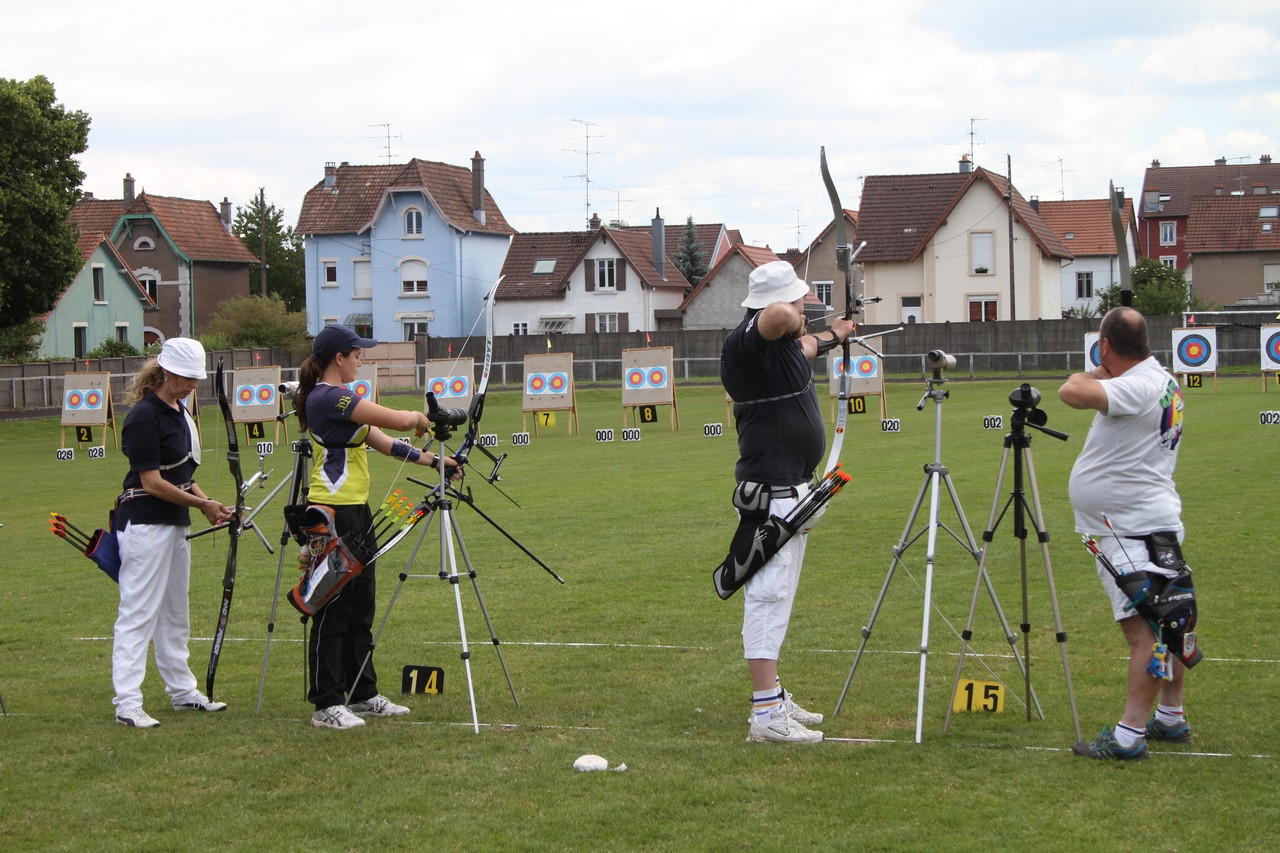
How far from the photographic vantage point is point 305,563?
237 inches

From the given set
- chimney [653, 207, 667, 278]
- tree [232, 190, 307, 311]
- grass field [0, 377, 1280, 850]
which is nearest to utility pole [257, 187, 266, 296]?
tree [232, 190, 307, 311]

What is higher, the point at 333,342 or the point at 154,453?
the point at 333,342

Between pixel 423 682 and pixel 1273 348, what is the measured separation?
23.2 meters

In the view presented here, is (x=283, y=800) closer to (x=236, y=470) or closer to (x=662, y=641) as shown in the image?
(x=236, y=470)

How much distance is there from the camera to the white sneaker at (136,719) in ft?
19.8

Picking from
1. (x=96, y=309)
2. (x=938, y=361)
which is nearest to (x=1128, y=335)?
(x=938, y=361)

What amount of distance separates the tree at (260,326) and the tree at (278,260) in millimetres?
25127

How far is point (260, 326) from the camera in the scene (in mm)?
46469

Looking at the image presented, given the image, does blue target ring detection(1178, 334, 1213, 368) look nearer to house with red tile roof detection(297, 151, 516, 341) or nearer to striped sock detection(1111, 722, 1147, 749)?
striped sock detection(1111, 722, 1147, 749)

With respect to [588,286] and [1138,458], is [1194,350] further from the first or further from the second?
[588,286]

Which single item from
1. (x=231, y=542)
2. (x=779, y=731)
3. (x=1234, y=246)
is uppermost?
(x=1234, y=246)

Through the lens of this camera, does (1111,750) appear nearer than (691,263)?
Yes

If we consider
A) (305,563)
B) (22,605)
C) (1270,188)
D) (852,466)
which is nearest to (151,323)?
(852,466)

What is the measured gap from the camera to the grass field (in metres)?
4.52
